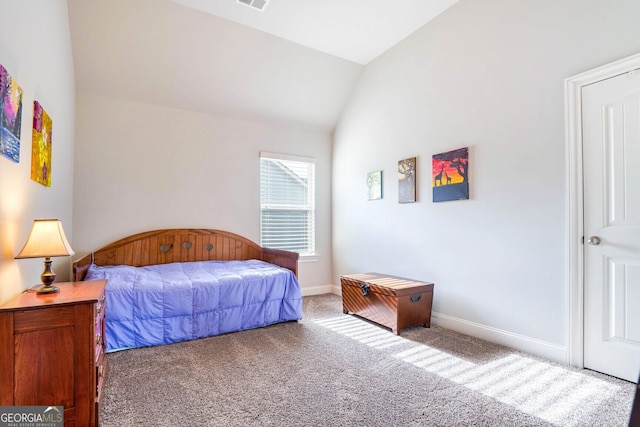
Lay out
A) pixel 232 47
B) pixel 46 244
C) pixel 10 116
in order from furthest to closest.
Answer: pixel 232 47 → pixel 46 244 → pixel 10 116

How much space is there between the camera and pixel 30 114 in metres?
1.97

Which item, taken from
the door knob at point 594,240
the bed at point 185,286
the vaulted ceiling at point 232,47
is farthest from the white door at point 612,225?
the bed at point 185,286

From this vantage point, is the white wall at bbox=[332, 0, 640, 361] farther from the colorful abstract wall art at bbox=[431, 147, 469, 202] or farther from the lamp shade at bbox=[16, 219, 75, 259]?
the lamp shade at bbox=[16, 219, 75, 259]

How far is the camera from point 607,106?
2.20 m

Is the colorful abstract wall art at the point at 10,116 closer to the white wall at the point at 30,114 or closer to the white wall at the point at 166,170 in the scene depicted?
the white wall at the point at 30,114

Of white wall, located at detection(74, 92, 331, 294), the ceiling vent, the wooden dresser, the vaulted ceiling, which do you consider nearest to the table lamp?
the wooden dresser

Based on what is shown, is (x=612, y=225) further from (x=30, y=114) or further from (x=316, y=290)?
(x=30, y=114)

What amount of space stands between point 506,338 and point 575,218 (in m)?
1.09

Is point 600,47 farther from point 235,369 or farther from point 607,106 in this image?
point 235,369

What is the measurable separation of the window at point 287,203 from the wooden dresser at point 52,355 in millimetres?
2871

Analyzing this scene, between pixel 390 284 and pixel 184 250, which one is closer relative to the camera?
pixel 390 284

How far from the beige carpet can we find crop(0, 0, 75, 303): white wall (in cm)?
95

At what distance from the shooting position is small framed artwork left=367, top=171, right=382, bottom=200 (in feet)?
13.1

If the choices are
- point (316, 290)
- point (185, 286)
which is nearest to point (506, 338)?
point (316, 290)
